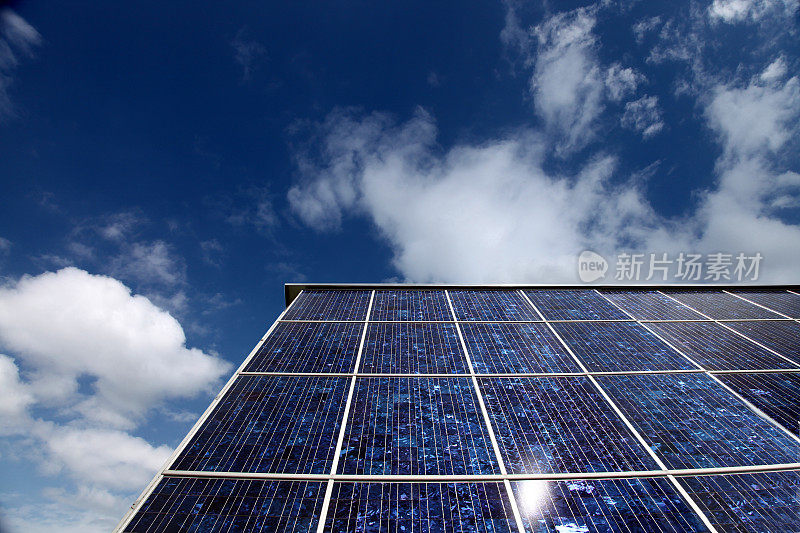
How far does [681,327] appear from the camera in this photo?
69.9 ft

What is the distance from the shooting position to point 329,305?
24.5 m

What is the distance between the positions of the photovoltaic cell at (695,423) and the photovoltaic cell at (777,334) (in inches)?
235

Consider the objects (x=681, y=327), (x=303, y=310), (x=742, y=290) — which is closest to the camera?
(x=681, y=327)

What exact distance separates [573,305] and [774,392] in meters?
10.2

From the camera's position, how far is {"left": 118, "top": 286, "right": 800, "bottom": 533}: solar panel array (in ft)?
33.9

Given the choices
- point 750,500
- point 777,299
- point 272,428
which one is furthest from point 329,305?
point 777,299

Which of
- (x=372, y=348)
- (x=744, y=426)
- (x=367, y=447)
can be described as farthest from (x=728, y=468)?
(x=372, y=348)

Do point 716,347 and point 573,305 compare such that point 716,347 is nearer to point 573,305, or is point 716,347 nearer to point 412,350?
point 573,305

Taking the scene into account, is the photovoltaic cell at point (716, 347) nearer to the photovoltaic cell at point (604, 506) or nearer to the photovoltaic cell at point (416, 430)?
the photovoltaic cell at point (604, 506)

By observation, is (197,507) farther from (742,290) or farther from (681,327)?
(742,290)

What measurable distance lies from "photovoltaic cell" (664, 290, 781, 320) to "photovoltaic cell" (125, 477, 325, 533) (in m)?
24.9

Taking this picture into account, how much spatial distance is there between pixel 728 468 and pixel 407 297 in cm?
1754

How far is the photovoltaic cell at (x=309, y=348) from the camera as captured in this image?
17.2m

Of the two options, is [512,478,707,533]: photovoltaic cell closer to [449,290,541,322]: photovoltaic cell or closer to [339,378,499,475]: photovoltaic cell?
[339,378,499,475]: photovoltaic cell
